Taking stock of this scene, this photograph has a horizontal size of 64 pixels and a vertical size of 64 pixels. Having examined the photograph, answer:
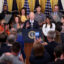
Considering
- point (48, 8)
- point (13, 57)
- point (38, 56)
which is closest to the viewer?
point (13, 57)

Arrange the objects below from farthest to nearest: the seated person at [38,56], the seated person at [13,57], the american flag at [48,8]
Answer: the american flag at [48,8] < the seated person at [38,56] < the seated person at [13,57]

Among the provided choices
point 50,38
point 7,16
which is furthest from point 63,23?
point 50,38

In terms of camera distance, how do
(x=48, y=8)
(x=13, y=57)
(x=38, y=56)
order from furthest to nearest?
(x=48, y=8) → (x=38, y=56) → (x=13, y=57)

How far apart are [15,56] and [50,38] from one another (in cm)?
96

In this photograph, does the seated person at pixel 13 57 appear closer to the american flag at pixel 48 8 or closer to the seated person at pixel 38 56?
the seated person at pixel 38 56

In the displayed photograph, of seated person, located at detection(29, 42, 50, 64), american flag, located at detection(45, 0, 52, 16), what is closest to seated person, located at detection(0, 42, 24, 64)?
seated person, located at detection(29, 42, 50, 64)

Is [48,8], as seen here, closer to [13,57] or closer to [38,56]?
[38,56]

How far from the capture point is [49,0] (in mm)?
9562

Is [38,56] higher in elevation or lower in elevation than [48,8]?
higher

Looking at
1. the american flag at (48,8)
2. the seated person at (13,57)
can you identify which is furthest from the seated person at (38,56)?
the american flag at (48,8)

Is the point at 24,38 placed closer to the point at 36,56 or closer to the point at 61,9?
the point at 36,56

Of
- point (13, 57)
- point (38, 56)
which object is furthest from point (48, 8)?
point (13, 57)

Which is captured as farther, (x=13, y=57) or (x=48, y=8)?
(x=48, y=8)

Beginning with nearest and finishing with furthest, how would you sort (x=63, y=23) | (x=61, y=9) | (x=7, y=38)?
(x=7, y=38)
(x=63, y=23)
(x=61, y=9)
